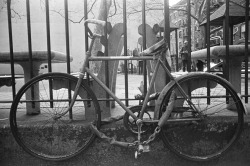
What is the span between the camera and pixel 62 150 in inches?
108

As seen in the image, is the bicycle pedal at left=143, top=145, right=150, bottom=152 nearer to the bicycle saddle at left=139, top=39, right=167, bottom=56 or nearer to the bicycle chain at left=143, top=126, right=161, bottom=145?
the bicycle chain at left=143, top=126, right=161, bottom=145

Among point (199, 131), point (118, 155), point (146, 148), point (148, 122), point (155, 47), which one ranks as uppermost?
point (155, 47)

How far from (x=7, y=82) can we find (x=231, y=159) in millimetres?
2960

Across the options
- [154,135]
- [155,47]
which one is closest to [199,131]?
[154,135]

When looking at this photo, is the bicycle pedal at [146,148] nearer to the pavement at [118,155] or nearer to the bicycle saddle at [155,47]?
the pavement at [118,155]

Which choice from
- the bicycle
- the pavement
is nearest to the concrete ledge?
the pavement

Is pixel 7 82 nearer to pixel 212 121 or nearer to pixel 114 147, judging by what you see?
pixel 114 147

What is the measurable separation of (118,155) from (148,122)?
55 cm

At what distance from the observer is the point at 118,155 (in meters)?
2.75

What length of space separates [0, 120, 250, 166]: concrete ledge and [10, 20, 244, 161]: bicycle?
4.5 inches

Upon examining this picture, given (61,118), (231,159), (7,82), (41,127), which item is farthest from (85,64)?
(231,159)

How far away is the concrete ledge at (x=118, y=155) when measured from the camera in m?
2.72

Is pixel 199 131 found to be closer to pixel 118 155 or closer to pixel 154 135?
pixel 154 135

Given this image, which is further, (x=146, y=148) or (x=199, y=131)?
(x=199, y=131)
